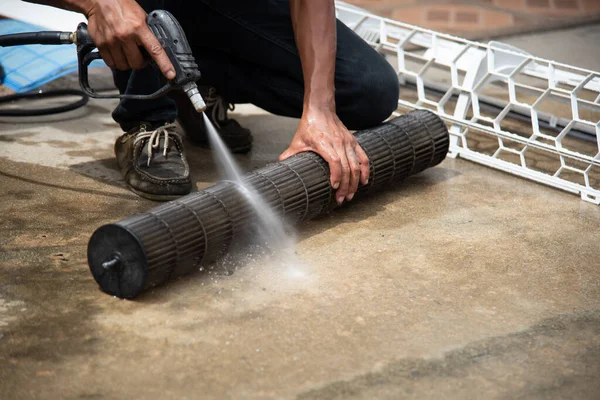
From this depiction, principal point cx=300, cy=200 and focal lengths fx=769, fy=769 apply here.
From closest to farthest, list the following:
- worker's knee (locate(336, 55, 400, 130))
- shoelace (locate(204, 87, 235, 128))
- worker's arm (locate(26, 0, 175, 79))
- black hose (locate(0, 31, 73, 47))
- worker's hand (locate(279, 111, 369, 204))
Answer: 1. worker's arm (locate(26, 0, 175, 79))
2. black hose (locate(0, 31, 73, 47))
3. worker's hand (locate(279, 111, 369, 204))
4. worker's knee (locate(336, 55, 400, 130))
5. shoelace (locate(204, 87, 235, 128))

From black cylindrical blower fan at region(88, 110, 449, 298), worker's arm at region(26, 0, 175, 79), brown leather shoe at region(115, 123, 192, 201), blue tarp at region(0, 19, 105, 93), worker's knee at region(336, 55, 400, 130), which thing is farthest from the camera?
blue tarp at region(0, 19, 105, 93)

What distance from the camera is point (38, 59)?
8.96ft

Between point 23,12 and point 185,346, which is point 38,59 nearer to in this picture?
point 23,12

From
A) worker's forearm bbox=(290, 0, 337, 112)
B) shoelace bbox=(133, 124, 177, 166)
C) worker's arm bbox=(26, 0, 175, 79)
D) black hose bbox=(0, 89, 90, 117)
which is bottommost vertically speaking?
black hose bbox=(0, 89, 90, 117)

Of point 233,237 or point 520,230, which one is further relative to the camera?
point 520,230

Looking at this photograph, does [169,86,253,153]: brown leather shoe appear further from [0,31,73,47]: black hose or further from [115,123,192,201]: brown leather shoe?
[0,31,73,47]: black hose

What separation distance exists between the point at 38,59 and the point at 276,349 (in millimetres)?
1745

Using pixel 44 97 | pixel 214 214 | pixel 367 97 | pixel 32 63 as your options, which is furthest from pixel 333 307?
pixel 44 97

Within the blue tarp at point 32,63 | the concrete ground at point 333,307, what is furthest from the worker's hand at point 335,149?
the blue tarp at point 32,63

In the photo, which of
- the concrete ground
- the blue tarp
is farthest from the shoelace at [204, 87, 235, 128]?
the blue tarp

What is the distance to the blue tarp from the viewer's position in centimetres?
262

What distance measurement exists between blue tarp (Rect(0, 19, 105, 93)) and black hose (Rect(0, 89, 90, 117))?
0.27ft

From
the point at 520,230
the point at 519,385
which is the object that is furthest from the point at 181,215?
the point at 520,230

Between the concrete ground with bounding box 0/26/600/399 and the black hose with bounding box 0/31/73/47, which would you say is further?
the black hose with bounding box 0/31/73/47
